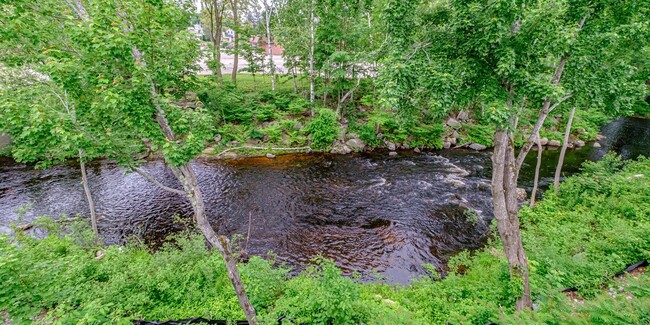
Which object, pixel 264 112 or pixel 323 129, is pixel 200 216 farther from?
pixel 264 112

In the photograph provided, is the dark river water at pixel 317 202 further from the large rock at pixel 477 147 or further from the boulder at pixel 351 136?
the boulder at pixel 351 136

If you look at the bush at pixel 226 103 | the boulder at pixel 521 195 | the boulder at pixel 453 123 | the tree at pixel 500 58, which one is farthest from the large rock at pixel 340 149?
the tree at pixel 500 58

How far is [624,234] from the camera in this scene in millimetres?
8758

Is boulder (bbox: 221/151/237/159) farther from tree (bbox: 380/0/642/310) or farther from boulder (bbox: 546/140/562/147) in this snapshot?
boulder (bbox: 546/140/562/147)

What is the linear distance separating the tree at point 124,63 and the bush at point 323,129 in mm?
15972

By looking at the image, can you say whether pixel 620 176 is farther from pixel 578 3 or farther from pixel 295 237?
pixel 295 237

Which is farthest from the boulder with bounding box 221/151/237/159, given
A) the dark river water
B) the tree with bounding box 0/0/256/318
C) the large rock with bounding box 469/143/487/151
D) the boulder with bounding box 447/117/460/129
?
the large rock with bounding box 469/143/487/151

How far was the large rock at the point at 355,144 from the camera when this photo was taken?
73.6 feet

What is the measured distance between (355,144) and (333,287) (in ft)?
54.3

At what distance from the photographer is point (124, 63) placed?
5.00 metres

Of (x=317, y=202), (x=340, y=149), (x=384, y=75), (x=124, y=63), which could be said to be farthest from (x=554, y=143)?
(x=124, y=63)

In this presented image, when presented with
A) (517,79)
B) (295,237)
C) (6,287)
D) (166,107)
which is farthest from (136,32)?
(295,237)

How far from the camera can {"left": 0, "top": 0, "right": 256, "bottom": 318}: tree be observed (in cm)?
470

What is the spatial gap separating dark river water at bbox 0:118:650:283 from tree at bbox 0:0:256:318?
6.27 m
